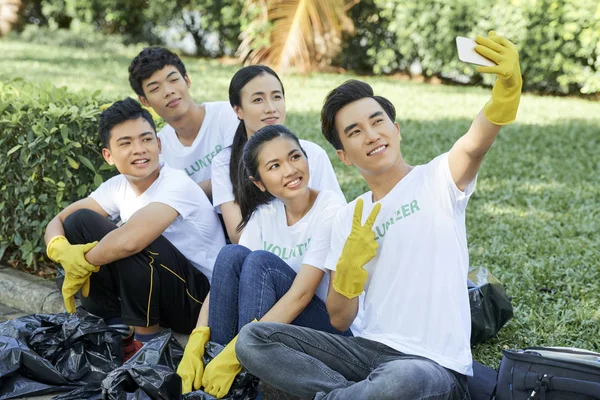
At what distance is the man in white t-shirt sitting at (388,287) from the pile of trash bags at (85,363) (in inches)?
15.0

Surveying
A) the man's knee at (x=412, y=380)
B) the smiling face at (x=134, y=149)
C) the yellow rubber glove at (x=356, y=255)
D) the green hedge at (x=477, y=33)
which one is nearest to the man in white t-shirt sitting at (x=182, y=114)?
the smiling face at (x=134, y=149)

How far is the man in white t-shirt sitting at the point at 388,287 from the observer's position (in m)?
2.45

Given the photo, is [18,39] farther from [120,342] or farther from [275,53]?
[120,342]

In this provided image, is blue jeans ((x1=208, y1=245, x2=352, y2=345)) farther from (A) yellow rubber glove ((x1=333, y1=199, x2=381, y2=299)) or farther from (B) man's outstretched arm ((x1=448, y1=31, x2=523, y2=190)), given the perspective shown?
(B) man's outstretched arm ((x1=448, y1=31, x2=523, y2=190))

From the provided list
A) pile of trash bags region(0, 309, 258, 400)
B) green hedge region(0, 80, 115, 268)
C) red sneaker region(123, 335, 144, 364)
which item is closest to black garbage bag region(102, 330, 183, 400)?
pile of trash bags region(0, 309, 258, 400)

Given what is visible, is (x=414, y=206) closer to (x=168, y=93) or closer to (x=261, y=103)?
(x=261, y=103)

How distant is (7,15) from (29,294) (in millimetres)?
1775

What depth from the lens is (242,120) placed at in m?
3.76

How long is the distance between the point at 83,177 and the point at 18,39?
589 inches

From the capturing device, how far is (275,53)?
349 inches

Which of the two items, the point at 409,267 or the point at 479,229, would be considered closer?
the point at 409,267

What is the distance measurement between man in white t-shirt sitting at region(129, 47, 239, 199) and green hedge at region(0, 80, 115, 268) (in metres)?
0.46

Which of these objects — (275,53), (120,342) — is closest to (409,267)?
(120,342)

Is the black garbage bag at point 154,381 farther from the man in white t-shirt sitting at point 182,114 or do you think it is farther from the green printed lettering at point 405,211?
the man in white t-shirt sitting at point 182,114
